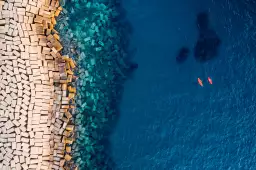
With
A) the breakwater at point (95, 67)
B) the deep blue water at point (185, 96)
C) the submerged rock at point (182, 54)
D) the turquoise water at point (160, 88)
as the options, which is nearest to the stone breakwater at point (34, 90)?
the breakwater at point (95, 67)

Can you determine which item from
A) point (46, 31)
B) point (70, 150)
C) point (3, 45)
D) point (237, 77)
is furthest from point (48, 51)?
point (237, 77)

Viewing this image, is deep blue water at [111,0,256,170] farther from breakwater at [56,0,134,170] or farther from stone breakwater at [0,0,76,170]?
stone breakwater at [0,0,76,170]

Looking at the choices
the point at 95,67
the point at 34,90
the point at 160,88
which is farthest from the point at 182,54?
the point at 34,90

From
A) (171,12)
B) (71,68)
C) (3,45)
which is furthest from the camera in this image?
(171,12)

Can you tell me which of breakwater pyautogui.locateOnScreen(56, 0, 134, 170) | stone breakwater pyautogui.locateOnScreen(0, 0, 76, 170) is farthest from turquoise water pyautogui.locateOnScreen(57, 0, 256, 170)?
stone breakwater pyautogui.locateOnScreen(0, 0, 76, 170)

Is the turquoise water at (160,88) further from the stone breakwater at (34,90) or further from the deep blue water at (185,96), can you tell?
the stone breakwater at (34,90)

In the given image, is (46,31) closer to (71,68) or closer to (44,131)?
(71,68)

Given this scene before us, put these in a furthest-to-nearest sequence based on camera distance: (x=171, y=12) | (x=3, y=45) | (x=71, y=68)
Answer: (x=171, y=12), (x=71, y=68), (x=3, y=45)
